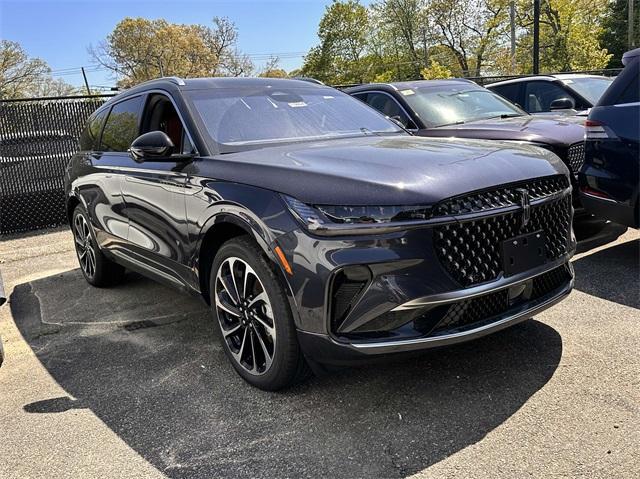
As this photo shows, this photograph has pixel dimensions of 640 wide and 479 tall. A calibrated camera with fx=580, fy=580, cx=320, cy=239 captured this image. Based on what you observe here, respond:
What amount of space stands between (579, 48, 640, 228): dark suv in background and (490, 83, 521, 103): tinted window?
3659mm

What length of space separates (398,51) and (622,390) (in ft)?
197

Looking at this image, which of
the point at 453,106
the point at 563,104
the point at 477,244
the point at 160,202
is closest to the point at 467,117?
the point at 453,106

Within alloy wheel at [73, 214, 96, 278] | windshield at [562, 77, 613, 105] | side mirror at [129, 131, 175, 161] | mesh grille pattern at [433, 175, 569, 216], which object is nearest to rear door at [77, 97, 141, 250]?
alloy wheel at [73, 214, 96, 278]

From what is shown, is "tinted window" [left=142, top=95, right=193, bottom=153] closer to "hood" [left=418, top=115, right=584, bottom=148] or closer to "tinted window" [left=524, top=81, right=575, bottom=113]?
"hood" [left=418, top=115, right=584, bottom=148]

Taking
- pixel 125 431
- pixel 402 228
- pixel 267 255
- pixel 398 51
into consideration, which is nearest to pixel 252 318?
pixel 267 255

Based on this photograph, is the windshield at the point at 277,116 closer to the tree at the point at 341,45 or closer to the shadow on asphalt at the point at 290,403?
the shadow on asphalt at the point at 290,403

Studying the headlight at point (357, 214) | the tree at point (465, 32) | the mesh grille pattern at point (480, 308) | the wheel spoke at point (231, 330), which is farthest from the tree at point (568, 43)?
the headlight at point (357, 214)

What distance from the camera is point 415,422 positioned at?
277 cm

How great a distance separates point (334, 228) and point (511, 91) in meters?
7.07

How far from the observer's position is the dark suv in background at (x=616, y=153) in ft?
15.2

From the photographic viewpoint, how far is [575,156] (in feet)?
18.2

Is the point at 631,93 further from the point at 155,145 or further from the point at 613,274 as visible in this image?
the point at 155,145

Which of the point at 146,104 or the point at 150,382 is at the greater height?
the point at 146,104

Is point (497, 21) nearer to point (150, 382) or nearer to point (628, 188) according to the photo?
point (628, 188)
